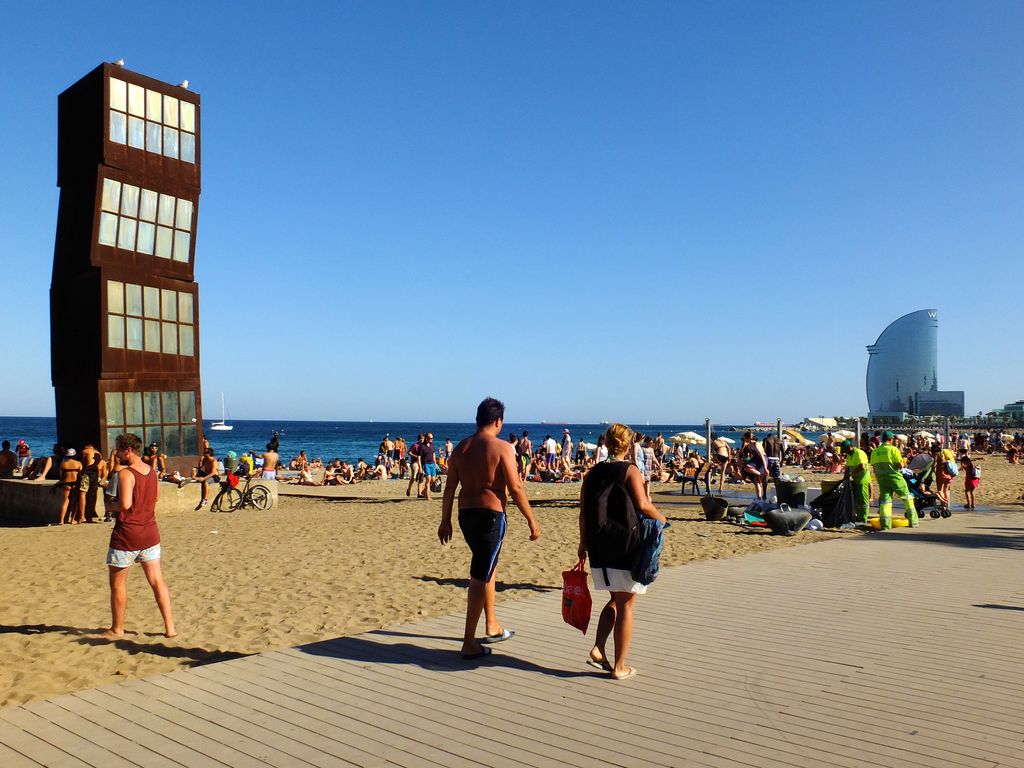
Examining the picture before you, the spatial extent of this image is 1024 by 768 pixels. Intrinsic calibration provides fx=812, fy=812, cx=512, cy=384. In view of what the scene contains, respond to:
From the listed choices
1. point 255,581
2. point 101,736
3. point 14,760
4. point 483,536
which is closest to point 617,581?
point 483,536

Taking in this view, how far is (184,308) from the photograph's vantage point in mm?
18719

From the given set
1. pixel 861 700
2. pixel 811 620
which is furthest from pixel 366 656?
pixel 811 620

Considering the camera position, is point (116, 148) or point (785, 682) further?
point (116, 148)

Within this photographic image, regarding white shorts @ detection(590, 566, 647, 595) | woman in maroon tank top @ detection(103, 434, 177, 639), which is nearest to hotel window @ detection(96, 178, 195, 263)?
woman in maroon tank top @ detection(103, 434, 177, 639)

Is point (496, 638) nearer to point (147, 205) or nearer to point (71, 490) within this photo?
point (71, 490)

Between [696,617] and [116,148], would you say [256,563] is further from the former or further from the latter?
[116,148]

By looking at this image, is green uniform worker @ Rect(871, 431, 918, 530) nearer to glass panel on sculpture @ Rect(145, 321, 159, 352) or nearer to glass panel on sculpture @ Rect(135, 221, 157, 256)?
glass panel on sculpture @ Rect(145, 321, 159, 352)

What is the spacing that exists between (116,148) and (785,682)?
17.3 metres

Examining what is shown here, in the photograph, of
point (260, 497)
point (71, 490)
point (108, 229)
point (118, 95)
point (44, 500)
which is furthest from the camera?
point (260, 497)

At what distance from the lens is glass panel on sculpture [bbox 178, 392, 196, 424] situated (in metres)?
18.8

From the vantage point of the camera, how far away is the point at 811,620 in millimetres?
6305

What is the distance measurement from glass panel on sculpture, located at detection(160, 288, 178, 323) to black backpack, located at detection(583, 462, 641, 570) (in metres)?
15.9

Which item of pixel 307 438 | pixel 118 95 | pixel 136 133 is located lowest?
pixel 307 438

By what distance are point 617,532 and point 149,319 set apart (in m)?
15.9
